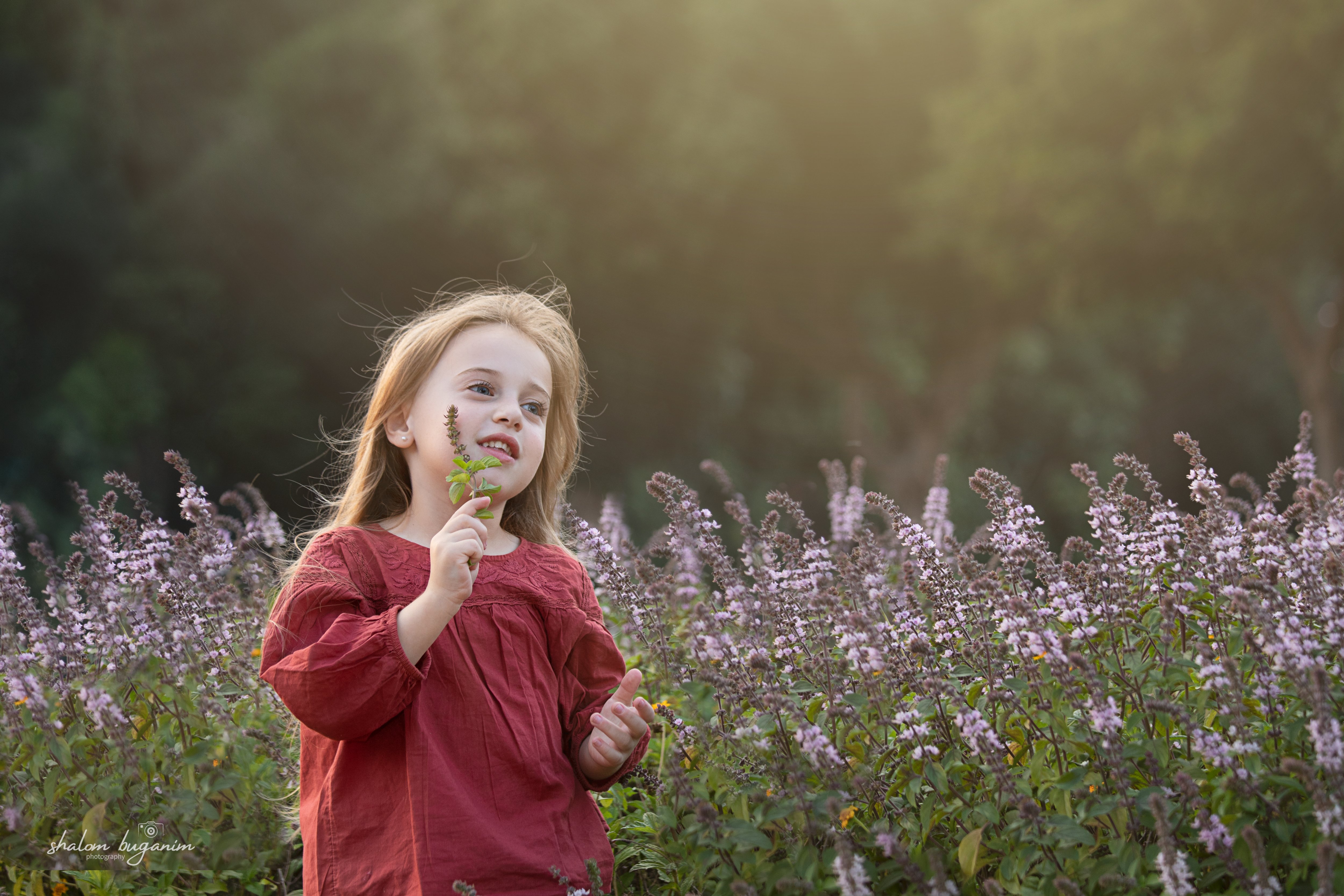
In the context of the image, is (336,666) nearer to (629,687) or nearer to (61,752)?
(629,687)

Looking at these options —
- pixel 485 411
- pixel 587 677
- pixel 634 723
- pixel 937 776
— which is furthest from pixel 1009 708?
pixel 485 411

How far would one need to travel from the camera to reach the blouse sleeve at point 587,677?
2996 millimetres

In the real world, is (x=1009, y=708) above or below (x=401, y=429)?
below

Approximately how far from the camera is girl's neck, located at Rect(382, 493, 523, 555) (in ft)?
9.99

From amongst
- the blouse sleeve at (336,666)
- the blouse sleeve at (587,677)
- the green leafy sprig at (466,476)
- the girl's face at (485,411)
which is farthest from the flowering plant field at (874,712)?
the green leafy sprig at (466,476)

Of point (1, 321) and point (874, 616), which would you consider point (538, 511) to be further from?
point (1, 321)

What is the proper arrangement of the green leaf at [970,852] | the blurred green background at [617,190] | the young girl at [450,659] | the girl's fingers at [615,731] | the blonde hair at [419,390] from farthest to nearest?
1. the blurred green background at [617,190]
2. the blonde hair at [419,390]
3. the girl's fingers at [615,731]
4. the young girl at [450,659]
5. the green leaf at [970,852]

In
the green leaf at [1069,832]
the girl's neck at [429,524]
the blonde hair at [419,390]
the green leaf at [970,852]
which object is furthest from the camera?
the blonde hair at [419,390]

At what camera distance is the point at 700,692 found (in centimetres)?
286

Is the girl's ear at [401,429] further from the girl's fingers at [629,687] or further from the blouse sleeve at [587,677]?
the girl's fingers at [629,687]

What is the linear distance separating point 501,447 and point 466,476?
0.31 meters

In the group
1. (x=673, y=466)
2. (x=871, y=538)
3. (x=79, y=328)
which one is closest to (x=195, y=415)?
(x=79, y=328)

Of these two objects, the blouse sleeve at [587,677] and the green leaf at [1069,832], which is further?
the blouse sleeve at [587,677]

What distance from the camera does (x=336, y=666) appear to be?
8.24 feet
